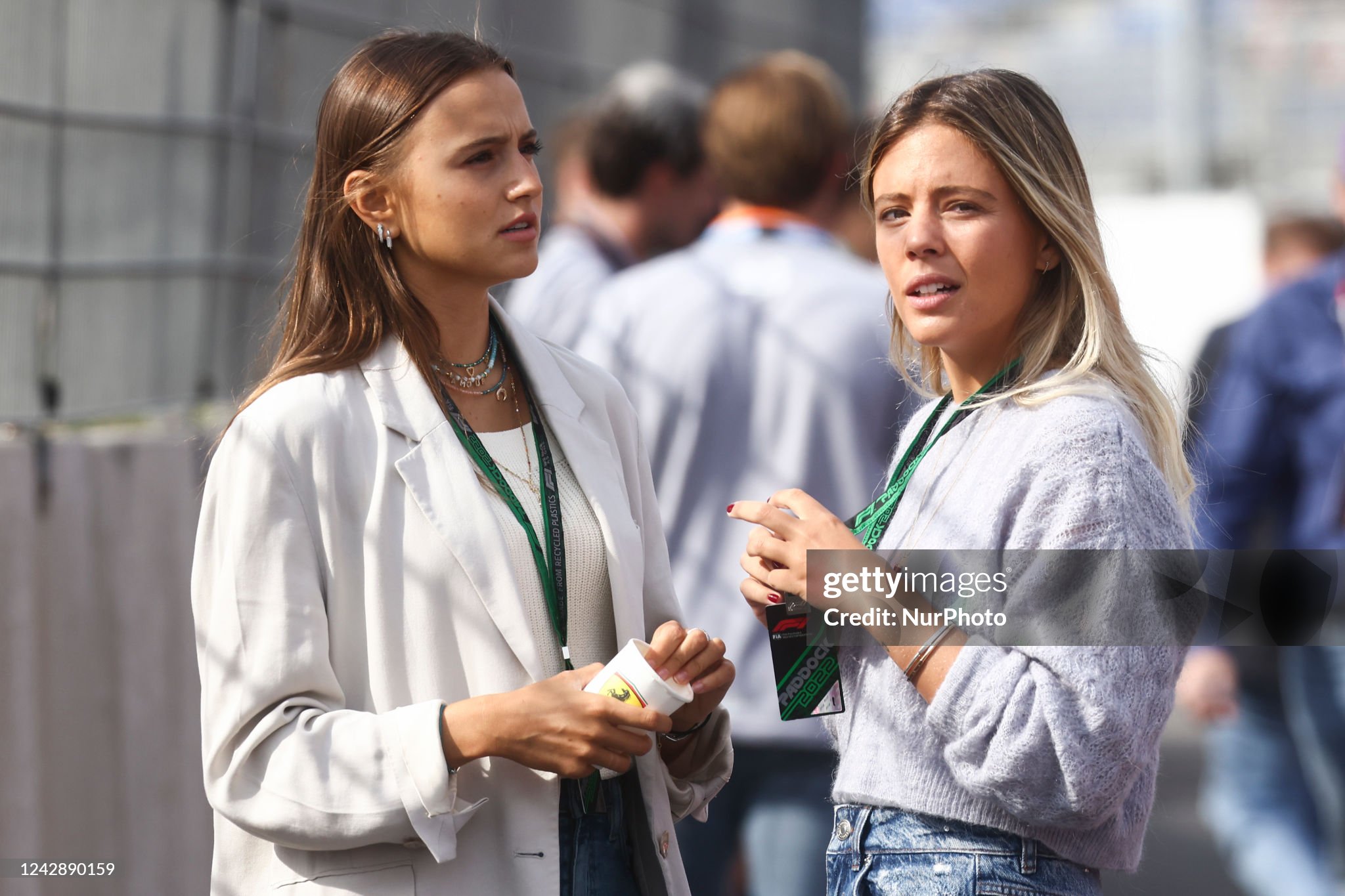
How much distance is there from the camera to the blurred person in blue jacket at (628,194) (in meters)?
4.45

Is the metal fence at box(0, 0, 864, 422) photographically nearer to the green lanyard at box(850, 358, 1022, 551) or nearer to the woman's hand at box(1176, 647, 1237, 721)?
the green lanyard at box(850, 358, 1022, 551)

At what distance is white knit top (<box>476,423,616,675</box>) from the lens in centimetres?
205

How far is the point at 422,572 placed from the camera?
1.98 meters

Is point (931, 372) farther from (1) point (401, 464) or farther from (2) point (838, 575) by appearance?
(1) point (401, 464)

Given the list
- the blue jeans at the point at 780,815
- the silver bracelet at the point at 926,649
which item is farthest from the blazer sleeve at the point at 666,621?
the blue jeans at the point at 780,815

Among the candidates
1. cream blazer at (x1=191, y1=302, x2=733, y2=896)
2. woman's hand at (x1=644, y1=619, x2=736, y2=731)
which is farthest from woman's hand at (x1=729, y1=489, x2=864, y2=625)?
cream blazer at (x1=191, y1=302, x2=733, y2=896)

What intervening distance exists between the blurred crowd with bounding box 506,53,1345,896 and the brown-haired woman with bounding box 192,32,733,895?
0.77 meters

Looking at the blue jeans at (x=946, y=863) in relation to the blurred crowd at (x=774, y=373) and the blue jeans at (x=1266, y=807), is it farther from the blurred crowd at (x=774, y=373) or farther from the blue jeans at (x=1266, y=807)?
the blue jeans at (x=1266, y=807)

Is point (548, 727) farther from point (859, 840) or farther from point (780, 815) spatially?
point (780, 815)

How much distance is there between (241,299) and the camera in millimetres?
4477

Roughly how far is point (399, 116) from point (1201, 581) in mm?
1216

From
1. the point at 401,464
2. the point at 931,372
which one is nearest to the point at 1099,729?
the point at 931,372

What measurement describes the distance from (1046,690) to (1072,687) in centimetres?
3

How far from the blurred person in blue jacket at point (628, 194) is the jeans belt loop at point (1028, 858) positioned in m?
2.63
